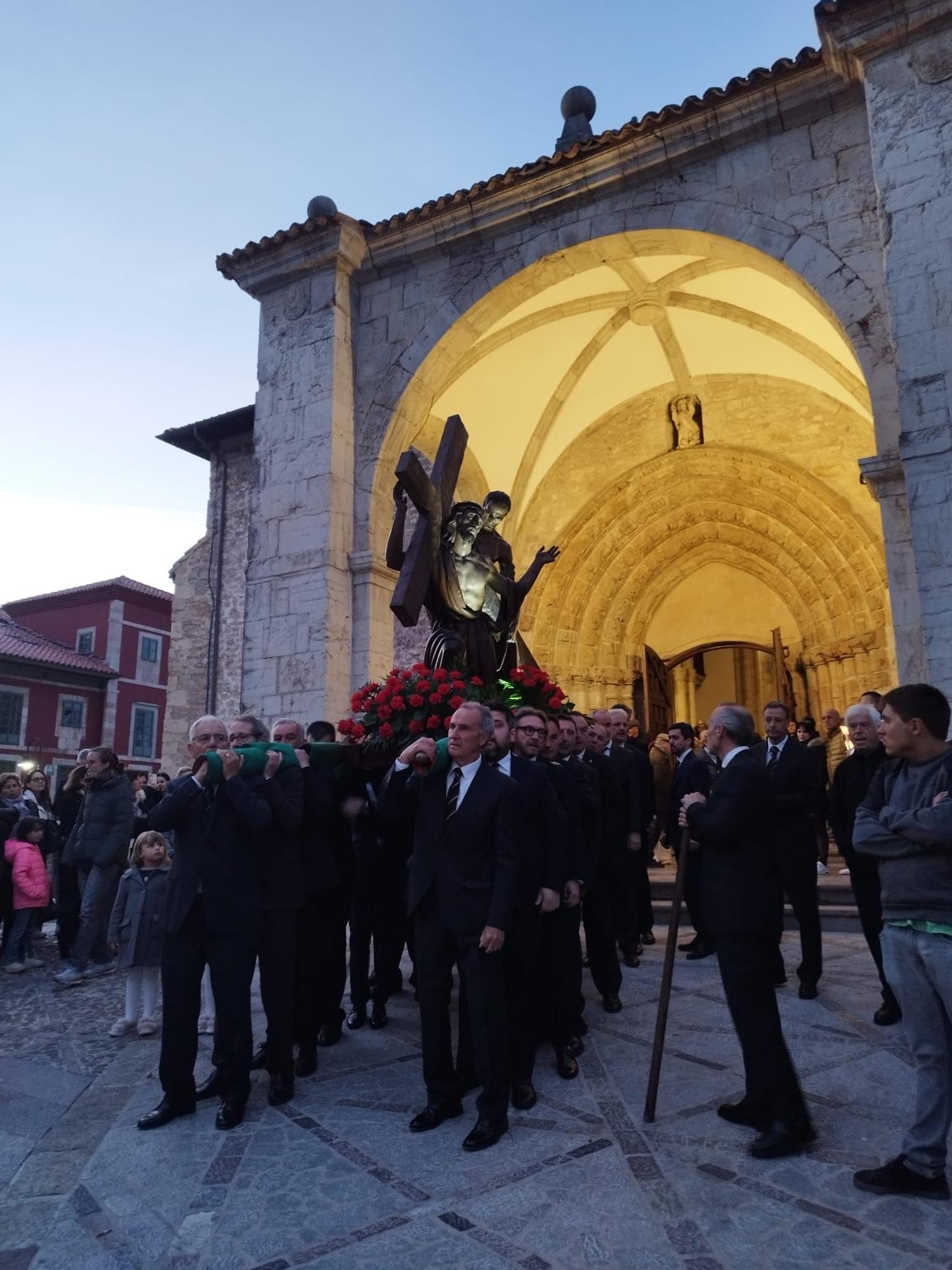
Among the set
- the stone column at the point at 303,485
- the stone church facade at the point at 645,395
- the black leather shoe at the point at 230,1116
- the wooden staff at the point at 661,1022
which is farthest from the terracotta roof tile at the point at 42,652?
the wooden staff at the point at 661,1022

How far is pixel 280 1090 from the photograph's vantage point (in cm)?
348

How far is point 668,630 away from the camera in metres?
14.8

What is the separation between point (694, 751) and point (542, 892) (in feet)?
9.58

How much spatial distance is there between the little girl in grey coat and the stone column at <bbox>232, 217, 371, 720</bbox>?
372cm

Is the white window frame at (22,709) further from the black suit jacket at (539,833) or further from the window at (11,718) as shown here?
the black suit jacket at (539,833)

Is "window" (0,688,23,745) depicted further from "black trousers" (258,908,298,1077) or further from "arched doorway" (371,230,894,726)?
"black trousers" (258,908,298,1077)

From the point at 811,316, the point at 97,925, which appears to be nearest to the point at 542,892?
the point at 97,925

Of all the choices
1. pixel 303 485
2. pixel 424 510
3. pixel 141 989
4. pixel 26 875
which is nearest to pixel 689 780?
pixel 424 510

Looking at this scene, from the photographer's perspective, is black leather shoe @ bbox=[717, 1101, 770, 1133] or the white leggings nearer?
black leather shoe @ bbox=[717, 1101, 770, 1133]

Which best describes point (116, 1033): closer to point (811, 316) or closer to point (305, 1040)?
point (305, 1040)

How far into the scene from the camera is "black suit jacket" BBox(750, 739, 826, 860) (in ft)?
15.8

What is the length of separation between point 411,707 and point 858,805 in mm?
2334

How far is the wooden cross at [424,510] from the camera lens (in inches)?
195

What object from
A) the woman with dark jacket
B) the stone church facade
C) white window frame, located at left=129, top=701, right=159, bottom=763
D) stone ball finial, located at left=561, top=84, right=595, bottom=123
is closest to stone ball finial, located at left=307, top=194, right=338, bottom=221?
the stone church facade
